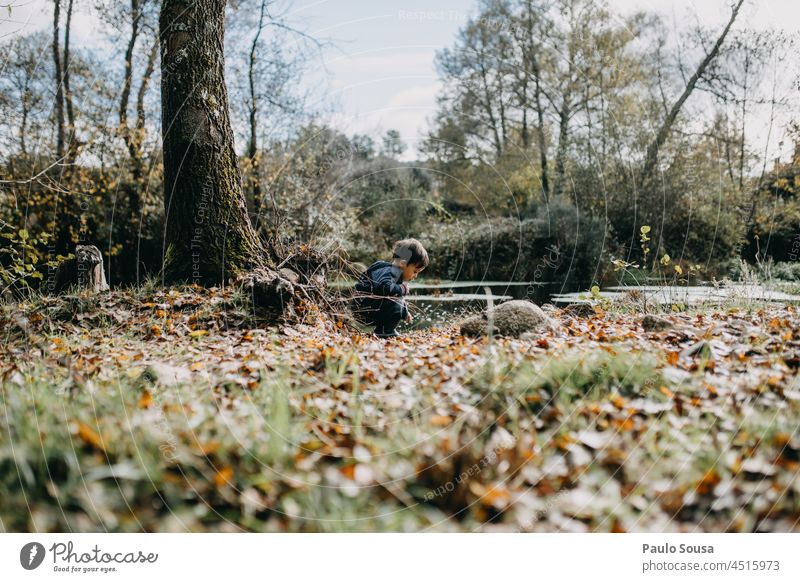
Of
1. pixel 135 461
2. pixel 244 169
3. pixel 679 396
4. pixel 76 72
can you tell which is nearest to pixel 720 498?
pixel 679 396

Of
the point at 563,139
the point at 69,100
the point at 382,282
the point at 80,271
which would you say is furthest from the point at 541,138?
the point at 80,271

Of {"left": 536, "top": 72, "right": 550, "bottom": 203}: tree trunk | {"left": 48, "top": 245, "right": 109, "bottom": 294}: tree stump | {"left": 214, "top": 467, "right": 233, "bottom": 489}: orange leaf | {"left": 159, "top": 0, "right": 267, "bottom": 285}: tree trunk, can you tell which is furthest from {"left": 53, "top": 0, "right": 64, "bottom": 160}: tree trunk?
{"left": 536, "top": 72, "right": 550, "bottom": 203}: tree trunk

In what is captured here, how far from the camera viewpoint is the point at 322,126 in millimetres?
13547

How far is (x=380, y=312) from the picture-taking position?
Answer: 232 inches

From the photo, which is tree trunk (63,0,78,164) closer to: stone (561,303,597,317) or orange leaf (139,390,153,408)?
orange leaf (139,390,153,408)

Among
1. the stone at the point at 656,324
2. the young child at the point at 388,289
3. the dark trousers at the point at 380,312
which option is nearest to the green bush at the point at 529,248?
the young child at the point at 388,289

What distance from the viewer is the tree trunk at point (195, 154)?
5.32 metres

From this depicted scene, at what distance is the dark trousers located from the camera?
5.77 meters

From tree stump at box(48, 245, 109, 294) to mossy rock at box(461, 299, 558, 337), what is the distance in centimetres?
421

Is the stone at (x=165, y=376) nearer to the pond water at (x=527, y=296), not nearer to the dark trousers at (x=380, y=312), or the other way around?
the pond water at (x=527, y=296)

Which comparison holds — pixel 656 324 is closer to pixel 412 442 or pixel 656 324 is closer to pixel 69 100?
pixel 412 442

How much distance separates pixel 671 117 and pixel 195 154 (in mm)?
10747

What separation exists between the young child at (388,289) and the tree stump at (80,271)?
115 inches
